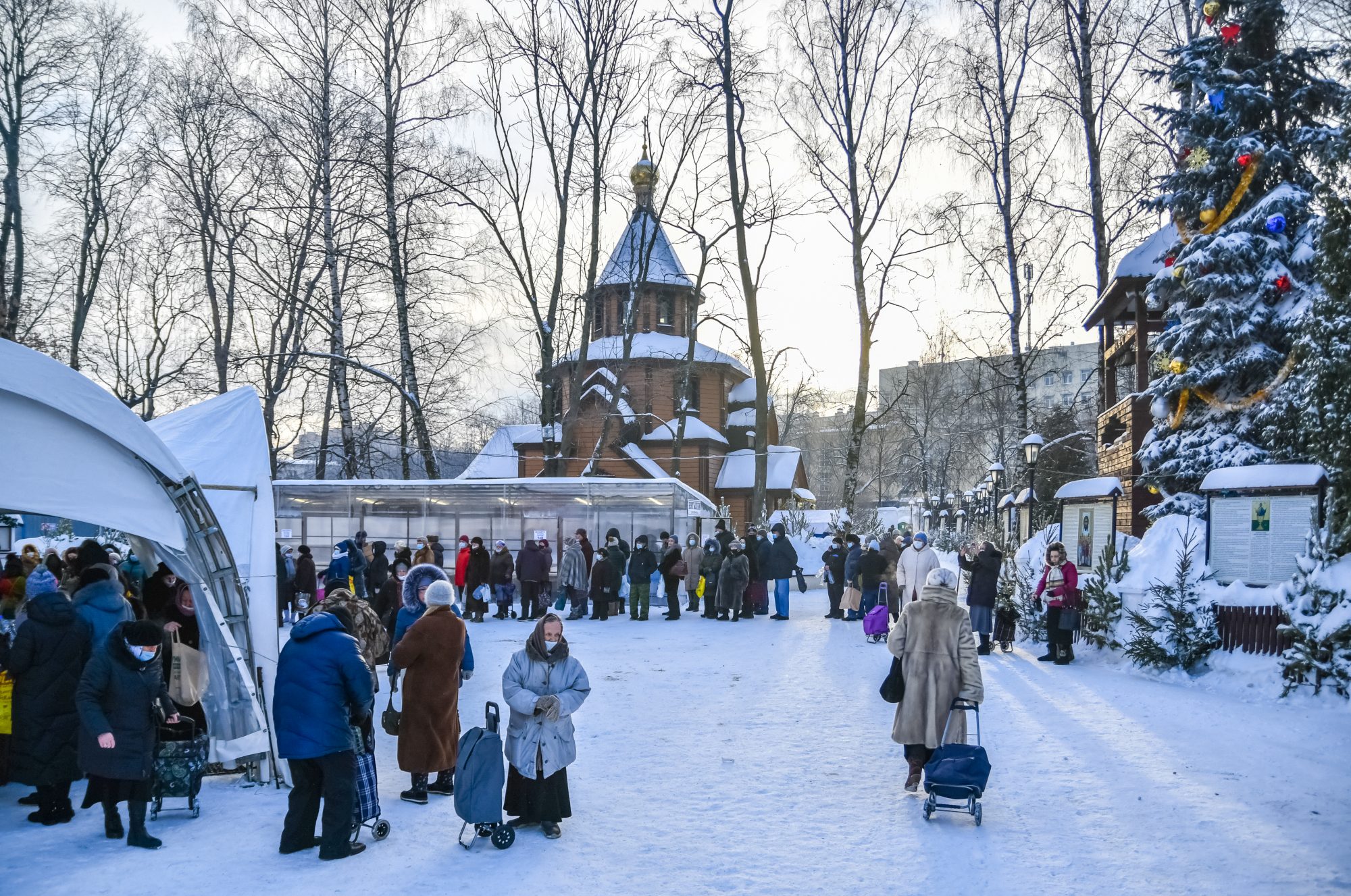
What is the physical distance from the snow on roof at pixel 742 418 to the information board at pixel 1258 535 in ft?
115

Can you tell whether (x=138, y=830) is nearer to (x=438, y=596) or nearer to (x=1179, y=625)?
(x=438, y=596)

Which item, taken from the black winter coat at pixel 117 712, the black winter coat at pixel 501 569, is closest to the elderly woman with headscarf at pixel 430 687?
the black winter coat at pixel 117 712

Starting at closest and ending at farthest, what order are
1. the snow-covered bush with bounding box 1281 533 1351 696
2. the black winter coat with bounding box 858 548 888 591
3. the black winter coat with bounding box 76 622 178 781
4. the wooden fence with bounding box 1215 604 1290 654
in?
the black winter coat with bounding box 76 622 178 781 < the snow-covered bush with bounding box 1281 533 1351 696 < the wooden fence with bounding box 1215 604 1290 654 < the black winter coat with bounding box 858 548 888 591

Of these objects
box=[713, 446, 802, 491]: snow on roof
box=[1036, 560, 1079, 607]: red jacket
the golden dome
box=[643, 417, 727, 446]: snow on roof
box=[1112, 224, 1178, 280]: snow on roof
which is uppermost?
the golden dome

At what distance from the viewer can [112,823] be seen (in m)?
6.10

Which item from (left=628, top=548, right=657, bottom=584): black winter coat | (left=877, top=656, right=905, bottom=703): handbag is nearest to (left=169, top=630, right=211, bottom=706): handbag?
(left=877, top=656, right=905, bottom=703): handbag

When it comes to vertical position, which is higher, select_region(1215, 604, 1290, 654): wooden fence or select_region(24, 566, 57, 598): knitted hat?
select_region(24, 566, 57, 598): knitted hat

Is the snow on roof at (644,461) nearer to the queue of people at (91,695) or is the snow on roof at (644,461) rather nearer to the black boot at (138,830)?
the queue of people at (91,695)

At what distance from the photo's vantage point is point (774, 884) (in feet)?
17.5

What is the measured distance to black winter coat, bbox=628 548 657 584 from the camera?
18078 millimetres

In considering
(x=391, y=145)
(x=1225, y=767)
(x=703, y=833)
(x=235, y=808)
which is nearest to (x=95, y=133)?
(x=391, y=145)

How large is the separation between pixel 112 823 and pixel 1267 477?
11.3 metres

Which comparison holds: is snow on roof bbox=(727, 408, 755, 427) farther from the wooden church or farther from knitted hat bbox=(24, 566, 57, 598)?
knitted hat bbox=(24, 566, 57, 598)

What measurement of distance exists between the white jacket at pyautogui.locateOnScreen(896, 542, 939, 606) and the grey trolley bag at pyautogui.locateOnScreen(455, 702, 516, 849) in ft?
26.1
